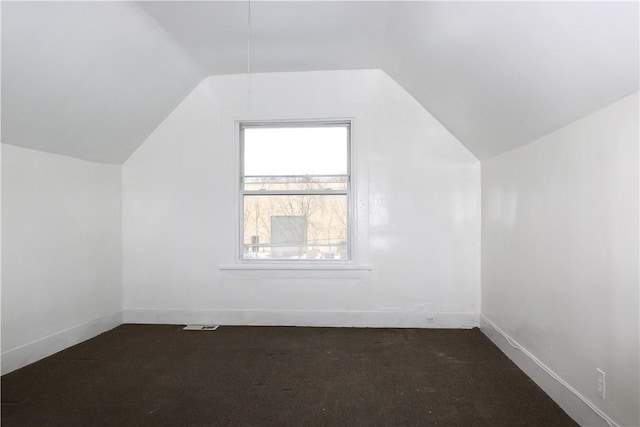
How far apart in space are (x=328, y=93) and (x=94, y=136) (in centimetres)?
220

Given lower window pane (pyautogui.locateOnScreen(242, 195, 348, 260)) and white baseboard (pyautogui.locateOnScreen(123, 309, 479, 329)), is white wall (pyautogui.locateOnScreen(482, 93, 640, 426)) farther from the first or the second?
lower window pane (pyautogui.locateOnScreen(242, 195, 348, 260))

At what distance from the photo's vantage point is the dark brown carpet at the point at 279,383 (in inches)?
89.6

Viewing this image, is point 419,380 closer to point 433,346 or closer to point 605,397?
point 433,346

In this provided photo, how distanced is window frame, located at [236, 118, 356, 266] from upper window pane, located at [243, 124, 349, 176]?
4 centimetres

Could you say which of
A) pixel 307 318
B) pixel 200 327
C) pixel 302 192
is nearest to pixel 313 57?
pixel 302 192

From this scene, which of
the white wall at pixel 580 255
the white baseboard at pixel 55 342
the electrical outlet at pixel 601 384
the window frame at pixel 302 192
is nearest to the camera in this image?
the white wall at pixel 580 255

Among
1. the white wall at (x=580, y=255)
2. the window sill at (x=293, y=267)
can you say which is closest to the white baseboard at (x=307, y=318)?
the window sill at (x=293, y=267)

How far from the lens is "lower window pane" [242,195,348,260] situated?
415cm

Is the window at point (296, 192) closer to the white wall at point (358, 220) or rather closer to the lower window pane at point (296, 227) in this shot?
→ the lower window pane at point (296, 227)

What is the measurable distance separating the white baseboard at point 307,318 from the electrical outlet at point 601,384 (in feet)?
6.30

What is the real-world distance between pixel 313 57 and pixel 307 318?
8.34ft

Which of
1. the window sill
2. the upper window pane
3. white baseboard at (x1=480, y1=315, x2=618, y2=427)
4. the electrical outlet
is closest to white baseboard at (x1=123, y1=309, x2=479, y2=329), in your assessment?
the window sill

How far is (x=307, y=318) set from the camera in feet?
13.4

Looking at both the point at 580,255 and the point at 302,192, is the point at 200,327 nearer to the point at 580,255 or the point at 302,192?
the point at 302,192
